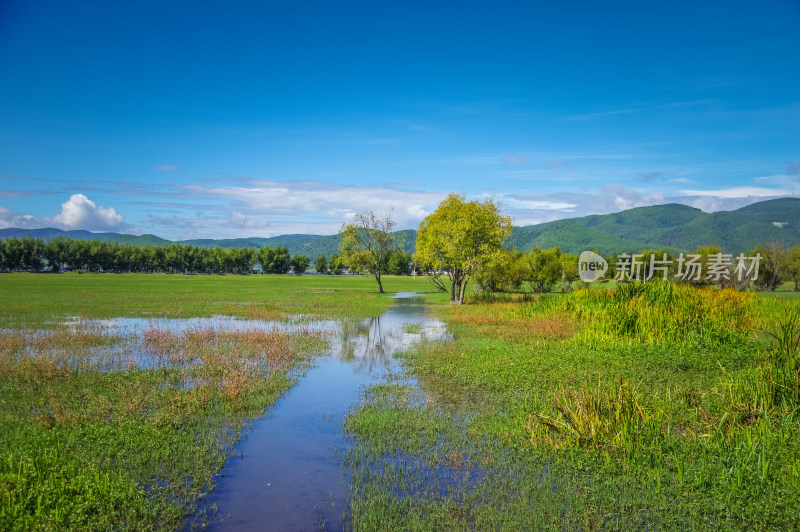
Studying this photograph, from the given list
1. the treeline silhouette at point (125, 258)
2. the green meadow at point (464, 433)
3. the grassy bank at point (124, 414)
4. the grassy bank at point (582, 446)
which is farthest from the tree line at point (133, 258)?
the grassy bank at point (582, 446)

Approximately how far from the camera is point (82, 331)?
84.8ft

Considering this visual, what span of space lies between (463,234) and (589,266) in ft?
150

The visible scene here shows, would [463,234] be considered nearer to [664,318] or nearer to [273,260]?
[664,318]

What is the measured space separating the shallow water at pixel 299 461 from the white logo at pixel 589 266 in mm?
62904

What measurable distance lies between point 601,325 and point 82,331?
2788cm

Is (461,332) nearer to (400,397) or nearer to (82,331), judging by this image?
(400,397)

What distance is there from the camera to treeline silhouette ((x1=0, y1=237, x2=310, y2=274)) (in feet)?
490

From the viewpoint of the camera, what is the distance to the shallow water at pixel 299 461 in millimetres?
8219

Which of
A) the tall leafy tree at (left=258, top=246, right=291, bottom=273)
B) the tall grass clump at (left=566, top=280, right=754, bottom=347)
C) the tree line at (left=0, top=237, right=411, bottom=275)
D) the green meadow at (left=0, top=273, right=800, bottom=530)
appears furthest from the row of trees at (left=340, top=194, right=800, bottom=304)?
the tall leafy tree at (left=258, top=246, right=291, bottom=273)

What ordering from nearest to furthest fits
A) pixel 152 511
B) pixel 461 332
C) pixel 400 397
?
1. pixel 152 511
2. pixel 400 397
3. pixel 461 332

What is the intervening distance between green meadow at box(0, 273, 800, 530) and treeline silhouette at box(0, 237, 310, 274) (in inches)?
6511

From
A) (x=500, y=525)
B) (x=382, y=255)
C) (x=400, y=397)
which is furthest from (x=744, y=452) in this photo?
(x=382, y=255)

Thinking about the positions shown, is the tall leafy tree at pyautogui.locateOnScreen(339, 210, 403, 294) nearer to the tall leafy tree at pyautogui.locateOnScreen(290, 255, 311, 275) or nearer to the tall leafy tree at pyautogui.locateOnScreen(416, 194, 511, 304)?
the tall leafy tree at pyautogui.locateOnScreen(416, 194, 511, 304)

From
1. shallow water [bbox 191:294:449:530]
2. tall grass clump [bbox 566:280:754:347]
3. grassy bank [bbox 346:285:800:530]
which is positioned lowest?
shallow water [bbox 191:294:449:530]
